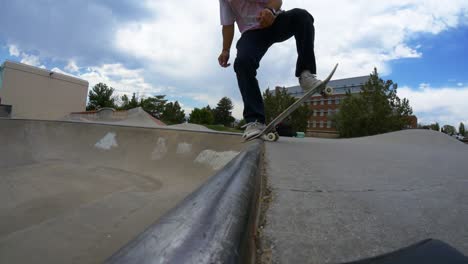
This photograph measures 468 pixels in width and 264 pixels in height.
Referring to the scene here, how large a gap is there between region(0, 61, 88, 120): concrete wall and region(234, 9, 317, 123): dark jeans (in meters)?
15.8

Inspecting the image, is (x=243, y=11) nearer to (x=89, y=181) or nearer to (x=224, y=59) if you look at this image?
(x=224, y=59)

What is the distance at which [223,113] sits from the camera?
51.4m

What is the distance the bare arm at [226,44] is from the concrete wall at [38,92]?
15351 mm

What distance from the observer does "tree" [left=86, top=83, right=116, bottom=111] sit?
36.5 m

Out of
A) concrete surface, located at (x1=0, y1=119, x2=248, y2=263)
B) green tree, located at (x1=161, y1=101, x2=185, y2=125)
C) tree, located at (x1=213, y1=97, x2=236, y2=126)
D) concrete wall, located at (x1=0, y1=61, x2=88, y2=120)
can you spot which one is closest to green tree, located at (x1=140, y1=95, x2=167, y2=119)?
green tree, located at (x1=161, y1=101, x2=185, y2=125)

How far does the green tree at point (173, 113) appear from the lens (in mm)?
40500

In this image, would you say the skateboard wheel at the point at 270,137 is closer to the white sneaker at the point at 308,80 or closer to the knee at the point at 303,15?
the white sneaker at the point at 308,80

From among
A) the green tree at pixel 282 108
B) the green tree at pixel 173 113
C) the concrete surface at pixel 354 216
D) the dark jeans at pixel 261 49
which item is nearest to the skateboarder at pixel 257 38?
the dark jeans at pixel 261 49

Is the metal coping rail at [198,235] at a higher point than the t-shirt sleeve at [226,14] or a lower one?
lower

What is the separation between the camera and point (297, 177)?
77cm

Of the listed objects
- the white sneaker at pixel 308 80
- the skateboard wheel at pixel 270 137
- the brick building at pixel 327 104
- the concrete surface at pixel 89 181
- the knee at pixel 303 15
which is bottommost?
the concrete surface at pixel 89 181

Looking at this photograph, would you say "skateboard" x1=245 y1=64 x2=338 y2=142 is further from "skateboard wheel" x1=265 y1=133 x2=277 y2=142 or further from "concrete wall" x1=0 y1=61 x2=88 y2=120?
"concrete wall" x1=0 y1=61 x2=88 y2=120

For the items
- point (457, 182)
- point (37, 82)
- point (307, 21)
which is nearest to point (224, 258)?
point (457, 182)

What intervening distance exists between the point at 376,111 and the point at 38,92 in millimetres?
21451
